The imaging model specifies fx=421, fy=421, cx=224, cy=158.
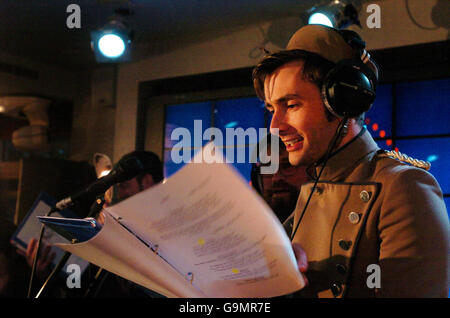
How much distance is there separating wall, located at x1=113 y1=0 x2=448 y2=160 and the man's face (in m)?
1.59

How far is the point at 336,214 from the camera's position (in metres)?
0.85

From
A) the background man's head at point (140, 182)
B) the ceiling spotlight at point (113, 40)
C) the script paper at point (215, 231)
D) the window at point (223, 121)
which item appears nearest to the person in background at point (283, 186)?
the background man's head at point (140, 182)

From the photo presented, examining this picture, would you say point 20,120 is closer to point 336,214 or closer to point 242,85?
point 242,85

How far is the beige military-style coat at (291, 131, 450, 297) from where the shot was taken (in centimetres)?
69

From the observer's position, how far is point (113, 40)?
249 centimetres

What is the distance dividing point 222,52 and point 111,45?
724 millimetres

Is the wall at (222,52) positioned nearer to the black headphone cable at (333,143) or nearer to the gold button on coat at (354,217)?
the black headphone cable at (333,143)

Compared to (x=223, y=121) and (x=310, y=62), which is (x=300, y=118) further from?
(x=223, y=121)

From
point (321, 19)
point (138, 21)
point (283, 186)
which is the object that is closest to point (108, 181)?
point (283, 186)

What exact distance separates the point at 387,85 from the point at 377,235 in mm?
1864

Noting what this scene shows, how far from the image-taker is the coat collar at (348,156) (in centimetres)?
90

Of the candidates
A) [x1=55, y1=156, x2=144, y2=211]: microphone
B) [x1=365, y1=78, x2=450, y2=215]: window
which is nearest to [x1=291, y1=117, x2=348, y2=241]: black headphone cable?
[x1=55, y1=156, x2=144, y2=211]: microphone

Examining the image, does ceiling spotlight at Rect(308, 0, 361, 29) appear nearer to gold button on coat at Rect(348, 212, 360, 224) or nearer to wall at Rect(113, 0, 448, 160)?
wall at Rect(113, 0, 448, 160)
